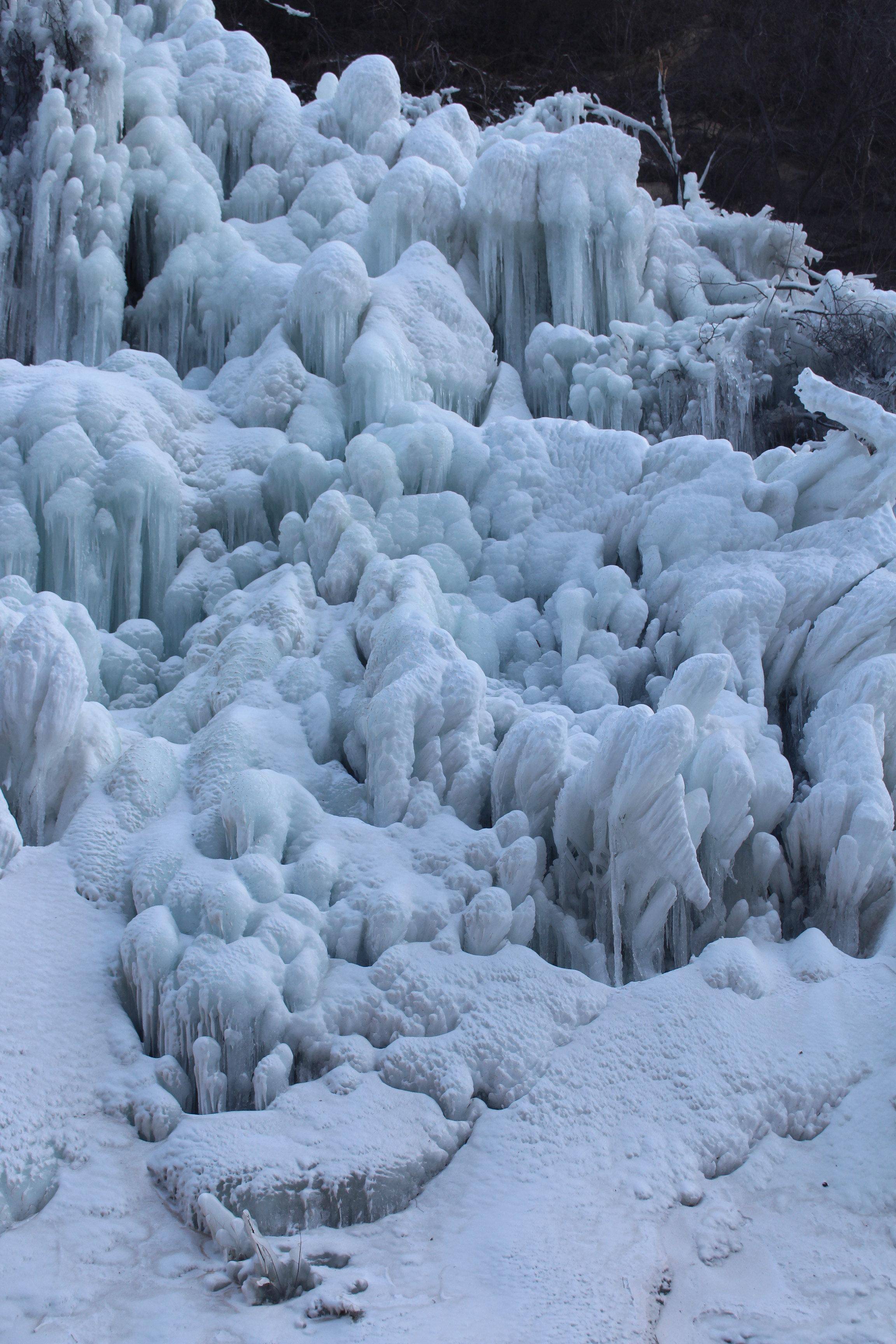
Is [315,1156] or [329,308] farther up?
[329,308]

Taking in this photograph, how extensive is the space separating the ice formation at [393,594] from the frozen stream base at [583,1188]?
0.16 metres

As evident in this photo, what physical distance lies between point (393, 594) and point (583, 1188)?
11.9 ft

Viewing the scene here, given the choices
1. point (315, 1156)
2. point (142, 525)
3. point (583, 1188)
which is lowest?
point (583, 1188)

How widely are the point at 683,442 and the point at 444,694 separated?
315 cm

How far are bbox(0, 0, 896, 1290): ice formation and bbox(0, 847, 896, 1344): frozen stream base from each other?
161 millimetres

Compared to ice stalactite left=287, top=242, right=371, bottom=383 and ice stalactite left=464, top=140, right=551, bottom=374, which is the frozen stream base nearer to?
ice stalactite left=287, top=242, right=371, bottom=383

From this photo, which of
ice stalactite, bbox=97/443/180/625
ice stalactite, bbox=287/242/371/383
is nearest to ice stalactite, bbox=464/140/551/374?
ice stalactite, bbox=287/242/371/383

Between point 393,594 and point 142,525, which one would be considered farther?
point 142,525

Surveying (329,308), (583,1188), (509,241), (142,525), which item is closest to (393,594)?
(142,525)

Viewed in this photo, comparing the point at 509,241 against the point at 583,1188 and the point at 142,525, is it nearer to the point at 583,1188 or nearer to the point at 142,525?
the point at 142,525

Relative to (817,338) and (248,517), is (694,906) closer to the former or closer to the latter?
(248,517)

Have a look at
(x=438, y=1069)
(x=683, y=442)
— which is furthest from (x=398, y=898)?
(x=683, y=442)

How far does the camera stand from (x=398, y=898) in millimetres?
5207

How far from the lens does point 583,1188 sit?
4395 mm
